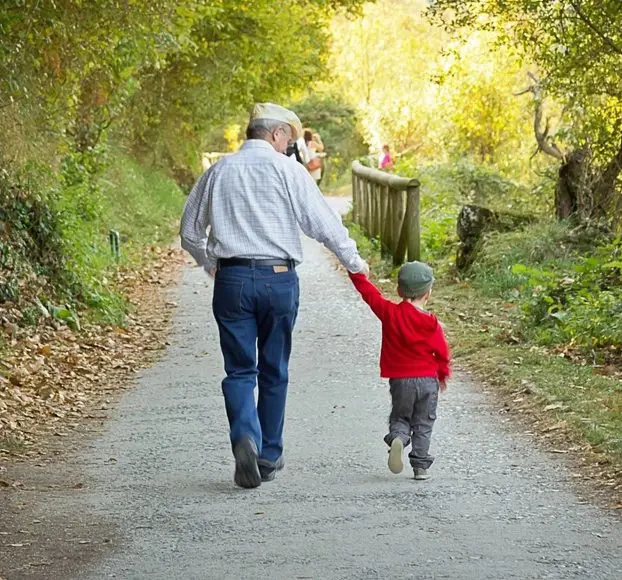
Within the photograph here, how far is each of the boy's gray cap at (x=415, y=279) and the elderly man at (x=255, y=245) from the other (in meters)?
0.22

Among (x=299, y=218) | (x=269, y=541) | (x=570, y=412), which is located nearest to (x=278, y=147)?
(x=299, y=218)

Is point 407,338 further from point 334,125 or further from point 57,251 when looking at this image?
point 334,125

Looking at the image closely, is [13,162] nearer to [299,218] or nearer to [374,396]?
[374,396]

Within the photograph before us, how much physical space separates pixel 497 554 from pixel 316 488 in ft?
5.10

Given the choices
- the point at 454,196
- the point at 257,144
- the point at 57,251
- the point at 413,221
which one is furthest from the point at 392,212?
the point at 257,144

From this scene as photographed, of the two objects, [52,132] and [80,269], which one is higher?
[52,132]

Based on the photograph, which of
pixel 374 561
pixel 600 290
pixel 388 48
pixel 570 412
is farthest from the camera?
pixel 388 48

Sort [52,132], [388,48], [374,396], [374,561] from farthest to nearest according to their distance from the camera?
[388,48] < [52,132] < [374,396] < [374,561]

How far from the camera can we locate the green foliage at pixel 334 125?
163 ft

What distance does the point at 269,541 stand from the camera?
18.7 feet

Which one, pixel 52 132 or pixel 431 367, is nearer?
pixel 431 367

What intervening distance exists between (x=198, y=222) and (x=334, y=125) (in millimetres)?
43787

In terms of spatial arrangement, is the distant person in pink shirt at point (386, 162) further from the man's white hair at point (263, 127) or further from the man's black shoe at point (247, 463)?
the man's black shoe at point (247, 463)

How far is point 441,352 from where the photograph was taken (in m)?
6.95
